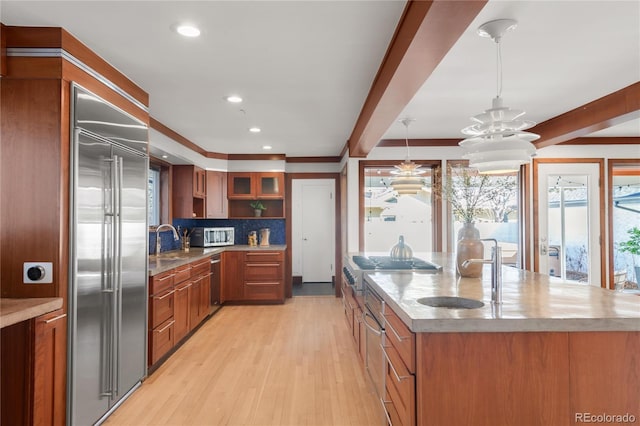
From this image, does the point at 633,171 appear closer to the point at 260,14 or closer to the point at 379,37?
the point at 379,37

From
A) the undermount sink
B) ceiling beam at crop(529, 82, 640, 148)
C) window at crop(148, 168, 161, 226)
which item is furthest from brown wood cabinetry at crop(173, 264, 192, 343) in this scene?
ceiling beam at crop(529, 82, 640, 148)

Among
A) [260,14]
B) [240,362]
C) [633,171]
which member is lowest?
[240,362]

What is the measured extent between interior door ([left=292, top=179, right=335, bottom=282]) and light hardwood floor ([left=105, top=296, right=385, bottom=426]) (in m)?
2.49

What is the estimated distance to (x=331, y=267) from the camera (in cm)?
711

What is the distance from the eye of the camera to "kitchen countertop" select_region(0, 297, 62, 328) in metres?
1.68

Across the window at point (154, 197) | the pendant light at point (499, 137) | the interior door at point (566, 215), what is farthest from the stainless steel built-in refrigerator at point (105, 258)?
the interior door at point (566, 215)

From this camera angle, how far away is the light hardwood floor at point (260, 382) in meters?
2.49

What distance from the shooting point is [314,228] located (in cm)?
704

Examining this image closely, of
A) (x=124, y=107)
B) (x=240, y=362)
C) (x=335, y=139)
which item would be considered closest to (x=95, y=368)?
(x=240, y=362)

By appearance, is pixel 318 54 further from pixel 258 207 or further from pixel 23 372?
pixel 258 207

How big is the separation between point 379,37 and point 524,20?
822 mm

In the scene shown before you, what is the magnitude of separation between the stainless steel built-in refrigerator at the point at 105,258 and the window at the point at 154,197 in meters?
2.08
